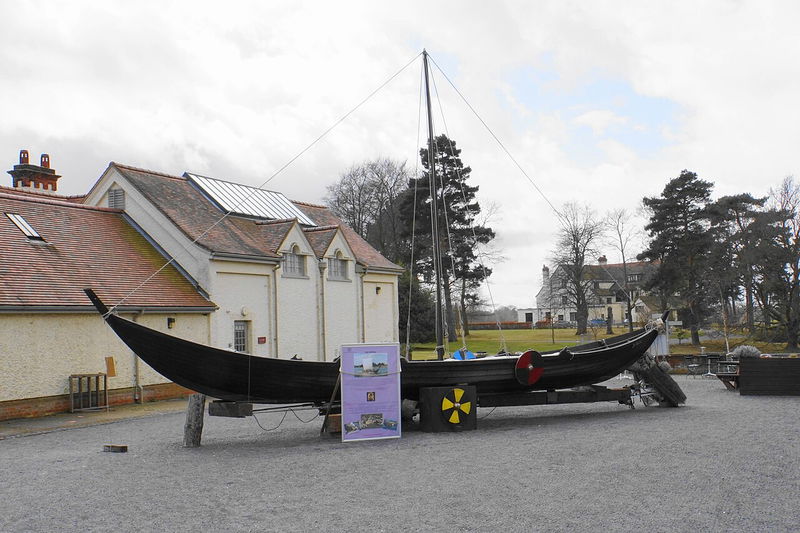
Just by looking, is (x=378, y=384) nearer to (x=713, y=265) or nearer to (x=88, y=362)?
(x=88, y=362)

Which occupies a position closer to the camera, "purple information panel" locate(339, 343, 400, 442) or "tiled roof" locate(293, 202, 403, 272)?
"purple information panel" locate(339, 343, 400, 442)

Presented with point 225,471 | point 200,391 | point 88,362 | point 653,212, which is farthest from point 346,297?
point 653,212

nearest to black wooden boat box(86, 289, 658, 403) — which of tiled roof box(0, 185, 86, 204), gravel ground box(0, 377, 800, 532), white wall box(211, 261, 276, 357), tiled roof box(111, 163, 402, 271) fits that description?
gravel ground box(0, 377, 800, 532)

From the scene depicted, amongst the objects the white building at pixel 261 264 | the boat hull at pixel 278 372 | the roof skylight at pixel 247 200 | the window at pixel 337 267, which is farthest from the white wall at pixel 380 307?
the boat hull at pixel 278 372

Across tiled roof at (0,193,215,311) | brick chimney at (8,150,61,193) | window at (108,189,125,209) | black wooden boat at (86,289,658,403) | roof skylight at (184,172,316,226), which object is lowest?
black wooden boat at (86,289,658,403)

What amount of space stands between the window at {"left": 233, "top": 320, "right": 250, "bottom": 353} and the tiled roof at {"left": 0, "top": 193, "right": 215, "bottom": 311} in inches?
71.5

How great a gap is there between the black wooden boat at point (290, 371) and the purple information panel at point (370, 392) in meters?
0.47

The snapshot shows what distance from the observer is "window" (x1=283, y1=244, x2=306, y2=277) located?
26391 mm

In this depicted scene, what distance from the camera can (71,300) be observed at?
17.7 meters

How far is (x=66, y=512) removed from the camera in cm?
754

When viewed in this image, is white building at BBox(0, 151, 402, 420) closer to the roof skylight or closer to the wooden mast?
the roof skylight

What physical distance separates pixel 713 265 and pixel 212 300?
30940mm

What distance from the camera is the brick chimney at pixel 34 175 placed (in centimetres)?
3106

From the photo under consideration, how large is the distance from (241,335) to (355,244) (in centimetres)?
1028
